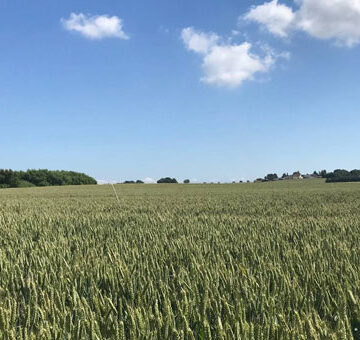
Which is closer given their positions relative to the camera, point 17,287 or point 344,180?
point 17,287

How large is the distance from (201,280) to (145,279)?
0.43 meters

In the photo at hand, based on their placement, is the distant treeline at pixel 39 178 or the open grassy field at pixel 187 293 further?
the distant treeline at pixel 39 178

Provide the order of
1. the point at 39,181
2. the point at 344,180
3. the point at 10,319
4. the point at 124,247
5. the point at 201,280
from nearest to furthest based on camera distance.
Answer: the point at 10,319
the point at 201,280
the point at 124,247
the point at 344,180
the point at 39,181

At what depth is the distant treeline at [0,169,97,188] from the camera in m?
66.8

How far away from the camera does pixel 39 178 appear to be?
72.1 metres

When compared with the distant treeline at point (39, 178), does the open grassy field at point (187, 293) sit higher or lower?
lower

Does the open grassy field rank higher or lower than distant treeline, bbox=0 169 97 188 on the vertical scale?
lower

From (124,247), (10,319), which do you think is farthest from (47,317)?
(124,247)

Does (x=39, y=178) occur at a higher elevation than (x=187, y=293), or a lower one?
higher

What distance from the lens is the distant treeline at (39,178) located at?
66750 mm

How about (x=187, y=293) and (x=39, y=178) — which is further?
(x=39, y=178)

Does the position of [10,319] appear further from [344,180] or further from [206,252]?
[344,180]

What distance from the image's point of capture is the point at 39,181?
71.7 m

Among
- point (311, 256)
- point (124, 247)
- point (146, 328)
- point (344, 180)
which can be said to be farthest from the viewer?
point (344, 180)
